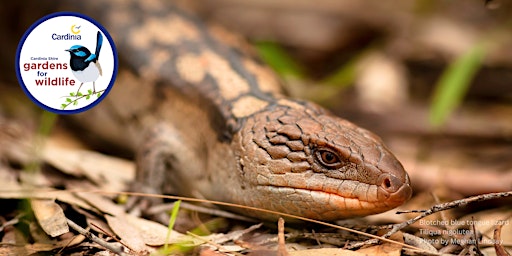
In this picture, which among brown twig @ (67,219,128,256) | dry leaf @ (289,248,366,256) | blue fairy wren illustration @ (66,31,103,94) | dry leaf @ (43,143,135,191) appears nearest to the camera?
brown twig @ (67,219,128,256)

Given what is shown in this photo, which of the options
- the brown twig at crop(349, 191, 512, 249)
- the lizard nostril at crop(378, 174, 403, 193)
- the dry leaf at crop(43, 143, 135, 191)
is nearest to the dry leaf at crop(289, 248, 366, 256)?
the brown twig at crop(349, 191, 512, 249)

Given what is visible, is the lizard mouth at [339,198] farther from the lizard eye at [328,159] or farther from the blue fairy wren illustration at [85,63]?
the blue fairy wren illustration at [85,63]

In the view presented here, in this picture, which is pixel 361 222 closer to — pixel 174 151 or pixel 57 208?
pixel 174 151

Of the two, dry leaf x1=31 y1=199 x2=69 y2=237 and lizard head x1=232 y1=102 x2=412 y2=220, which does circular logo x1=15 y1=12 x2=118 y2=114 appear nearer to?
dry leaf x1=31 y1=199 x2=69 y2=237

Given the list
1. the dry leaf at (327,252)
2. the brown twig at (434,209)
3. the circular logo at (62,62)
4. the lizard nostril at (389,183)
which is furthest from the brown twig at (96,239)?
the lizard nostril at (389,183)

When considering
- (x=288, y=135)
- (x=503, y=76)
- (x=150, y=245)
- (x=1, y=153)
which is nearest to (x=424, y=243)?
(x=288, y=135)

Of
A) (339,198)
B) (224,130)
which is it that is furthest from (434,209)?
(224,130)

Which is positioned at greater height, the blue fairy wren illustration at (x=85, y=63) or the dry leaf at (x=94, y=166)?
the blue fairy wren illustration at (x=85, y=63)

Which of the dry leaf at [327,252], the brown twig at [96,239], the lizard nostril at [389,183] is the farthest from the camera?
the lizard nostril at [389,183]

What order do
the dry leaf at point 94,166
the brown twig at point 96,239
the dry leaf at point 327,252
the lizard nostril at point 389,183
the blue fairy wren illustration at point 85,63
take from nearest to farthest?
the brown twig at point 96,239, the dry leaf at point 327,252, the lizard nostril at point 389,183, the blue fairy wren illustration at point 85,63, the dry leaf at point 94,166

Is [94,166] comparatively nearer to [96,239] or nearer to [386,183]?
[96,239]
